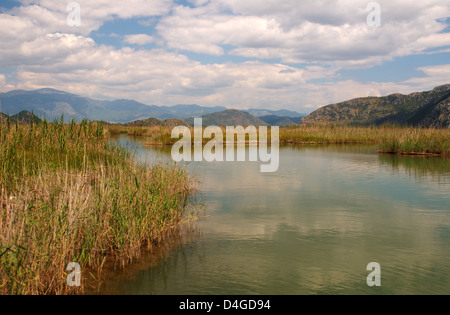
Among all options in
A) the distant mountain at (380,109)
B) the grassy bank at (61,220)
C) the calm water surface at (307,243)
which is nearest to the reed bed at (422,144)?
the calm water surface at (307,243)

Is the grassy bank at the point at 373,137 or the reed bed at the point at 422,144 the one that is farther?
the grassy bank at the point at 373,137

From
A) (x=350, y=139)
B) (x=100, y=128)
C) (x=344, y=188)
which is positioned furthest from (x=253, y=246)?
(x=350, y=139)

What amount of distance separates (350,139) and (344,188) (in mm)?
31724

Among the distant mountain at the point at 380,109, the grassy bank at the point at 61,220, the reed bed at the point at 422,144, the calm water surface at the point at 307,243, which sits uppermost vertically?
the distant mountain at the point at 380,109

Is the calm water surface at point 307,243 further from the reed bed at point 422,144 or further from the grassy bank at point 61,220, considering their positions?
the reed bed at point 422,144

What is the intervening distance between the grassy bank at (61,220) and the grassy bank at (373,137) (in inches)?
939

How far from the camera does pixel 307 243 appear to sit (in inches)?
341

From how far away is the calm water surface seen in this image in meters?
6.55

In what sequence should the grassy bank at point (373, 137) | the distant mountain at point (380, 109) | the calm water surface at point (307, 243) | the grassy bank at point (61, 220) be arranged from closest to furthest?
the grassy bank at point (61, 220) < the calm water surface at point (307, 243) < the grassy bank at point (373, 137) < the distant mountain at point (380, 109)

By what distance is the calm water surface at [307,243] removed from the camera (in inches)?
258

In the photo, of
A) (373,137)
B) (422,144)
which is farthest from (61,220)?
(373,137)

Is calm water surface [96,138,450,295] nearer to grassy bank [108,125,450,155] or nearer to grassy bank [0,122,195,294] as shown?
grassy bank [0,122,195,294]

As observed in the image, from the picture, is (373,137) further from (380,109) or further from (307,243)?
(380,109)
